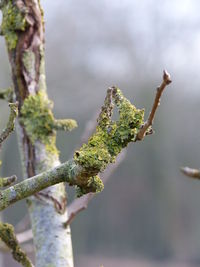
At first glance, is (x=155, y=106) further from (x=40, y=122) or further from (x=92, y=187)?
(x=40, y=122)

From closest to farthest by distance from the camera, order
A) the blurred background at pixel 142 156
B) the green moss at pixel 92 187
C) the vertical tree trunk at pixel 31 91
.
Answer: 1. the green moss at pixel 92 187
2. the vertical tree trunk at pixel 31 91
3. the blurred background at pixel 142 156

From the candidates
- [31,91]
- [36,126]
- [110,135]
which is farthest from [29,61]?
[110,135]

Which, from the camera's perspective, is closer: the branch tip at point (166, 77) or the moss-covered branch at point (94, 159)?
the branch tip at point (166, 77)

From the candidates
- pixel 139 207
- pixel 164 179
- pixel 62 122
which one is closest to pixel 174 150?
pixel 164 179

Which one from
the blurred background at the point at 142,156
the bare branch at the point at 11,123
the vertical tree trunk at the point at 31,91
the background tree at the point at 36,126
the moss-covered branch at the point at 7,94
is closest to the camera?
the bare branch at the point at 11,123

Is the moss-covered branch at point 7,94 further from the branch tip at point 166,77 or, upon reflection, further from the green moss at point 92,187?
the branch tip at point 166,77

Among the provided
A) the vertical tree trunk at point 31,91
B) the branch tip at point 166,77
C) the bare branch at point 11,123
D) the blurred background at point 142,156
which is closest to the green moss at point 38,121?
the vertical tree trunk at point 31,91
